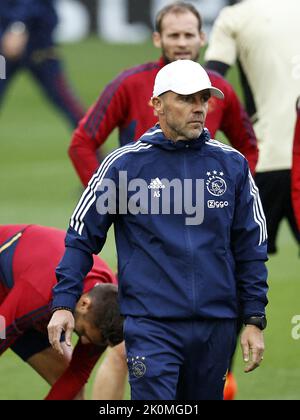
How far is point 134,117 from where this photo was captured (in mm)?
8727

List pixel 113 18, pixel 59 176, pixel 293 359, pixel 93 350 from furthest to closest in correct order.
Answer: pixel 113 18 → pixel 59 176 → pixel 293 359 → pixel 93 350

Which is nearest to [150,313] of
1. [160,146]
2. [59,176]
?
[160,146]

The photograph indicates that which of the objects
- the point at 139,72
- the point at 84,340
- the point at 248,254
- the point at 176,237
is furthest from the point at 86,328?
the point at 139,72

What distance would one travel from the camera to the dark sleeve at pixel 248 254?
6758mm

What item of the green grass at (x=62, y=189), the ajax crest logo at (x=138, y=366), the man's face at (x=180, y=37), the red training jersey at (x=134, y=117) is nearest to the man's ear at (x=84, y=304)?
the ajax crest logo at (x=138, y=366)

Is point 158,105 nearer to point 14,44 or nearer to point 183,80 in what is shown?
point 183,80

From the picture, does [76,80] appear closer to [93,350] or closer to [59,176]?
[59,176]

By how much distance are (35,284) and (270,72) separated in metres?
2.51

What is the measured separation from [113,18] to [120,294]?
1856 centimetres

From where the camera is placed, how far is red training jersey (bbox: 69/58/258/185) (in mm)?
8695

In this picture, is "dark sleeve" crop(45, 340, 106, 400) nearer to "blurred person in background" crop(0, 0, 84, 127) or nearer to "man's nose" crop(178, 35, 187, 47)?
A: "man's nose" crop(178, 35, 187, 47)

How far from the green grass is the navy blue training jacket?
240 centimetres

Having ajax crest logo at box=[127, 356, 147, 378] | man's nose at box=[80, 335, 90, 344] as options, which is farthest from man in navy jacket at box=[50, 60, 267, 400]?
man's nose at box=[80, 335, 90, 344]

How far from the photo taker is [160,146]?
6.76 metres
